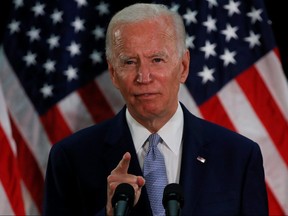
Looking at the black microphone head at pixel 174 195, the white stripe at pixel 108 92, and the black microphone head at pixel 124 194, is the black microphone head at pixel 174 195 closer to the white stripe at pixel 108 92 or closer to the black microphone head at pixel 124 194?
the black microphone head at pixel 124 194

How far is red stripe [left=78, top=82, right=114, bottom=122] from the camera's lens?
290 centimetres

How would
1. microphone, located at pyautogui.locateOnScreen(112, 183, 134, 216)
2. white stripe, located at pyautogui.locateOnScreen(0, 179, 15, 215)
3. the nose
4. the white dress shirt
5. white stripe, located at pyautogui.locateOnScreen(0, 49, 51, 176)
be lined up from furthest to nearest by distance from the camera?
white stripe, located at pyautogui.locateOnScreen(0, 49, 51, 176)
white stripe, located at pyautogui.locateOnScreen(0, 179, 15, 215)
the white dress shirt
the nose
microphone, located at pyautogui.locateOnScreen(112, 183, 134, 216)

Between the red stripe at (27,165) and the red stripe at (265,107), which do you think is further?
the red stripe at (27,165)

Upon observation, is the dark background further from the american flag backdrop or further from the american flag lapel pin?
the american flag lapel pin

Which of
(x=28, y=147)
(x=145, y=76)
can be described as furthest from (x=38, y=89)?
(x=145, y=76)

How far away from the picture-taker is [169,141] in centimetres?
188

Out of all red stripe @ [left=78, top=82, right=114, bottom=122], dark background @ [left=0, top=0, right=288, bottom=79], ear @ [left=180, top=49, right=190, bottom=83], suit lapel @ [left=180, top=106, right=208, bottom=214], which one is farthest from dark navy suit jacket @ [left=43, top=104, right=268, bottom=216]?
dark background @ [left=0, top=0, right=288, bottom=79]

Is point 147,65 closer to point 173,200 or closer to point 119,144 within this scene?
point 119,144

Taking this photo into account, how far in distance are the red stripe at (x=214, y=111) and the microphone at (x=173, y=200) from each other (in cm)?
146

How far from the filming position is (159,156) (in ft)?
6.07

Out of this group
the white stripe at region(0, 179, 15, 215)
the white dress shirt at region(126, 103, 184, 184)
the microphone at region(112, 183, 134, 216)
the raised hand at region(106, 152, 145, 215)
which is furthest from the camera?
the white stripe at region(0, 179, 15, 215)

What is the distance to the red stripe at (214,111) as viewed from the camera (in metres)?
2.79

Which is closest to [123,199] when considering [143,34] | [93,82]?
[143,34]

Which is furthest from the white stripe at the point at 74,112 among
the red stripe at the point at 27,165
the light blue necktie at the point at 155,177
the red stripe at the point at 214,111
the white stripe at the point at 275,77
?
the light blue necktie at the point at 155,177
